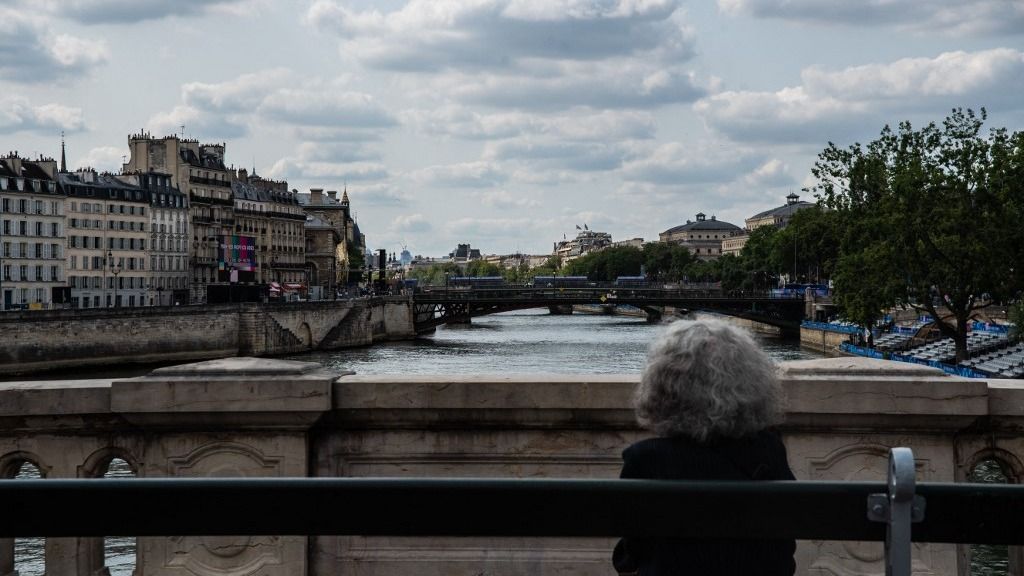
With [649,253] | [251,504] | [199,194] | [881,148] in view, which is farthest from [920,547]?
[649,253]

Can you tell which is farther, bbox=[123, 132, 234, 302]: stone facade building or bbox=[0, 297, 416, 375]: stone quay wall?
bbox=[123, 132, 234, 302]: stone facade building

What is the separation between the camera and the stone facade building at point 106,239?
69188mm

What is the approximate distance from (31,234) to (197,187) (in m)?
20.2

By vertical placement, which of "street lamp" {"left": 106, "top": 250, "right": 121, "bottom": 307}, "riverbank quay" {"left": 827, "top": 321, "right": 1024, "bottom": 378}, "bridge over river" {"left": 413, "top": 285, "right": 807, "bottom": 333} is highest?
"street lamp" {"left": 106, "top": 250, "right": 121, "bottom": 307}

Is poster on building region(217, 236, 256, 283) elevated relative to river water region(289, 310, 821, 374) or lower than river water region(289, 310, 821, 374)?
elevated

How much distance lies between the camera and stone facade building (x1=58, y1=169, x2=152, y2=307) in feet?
227

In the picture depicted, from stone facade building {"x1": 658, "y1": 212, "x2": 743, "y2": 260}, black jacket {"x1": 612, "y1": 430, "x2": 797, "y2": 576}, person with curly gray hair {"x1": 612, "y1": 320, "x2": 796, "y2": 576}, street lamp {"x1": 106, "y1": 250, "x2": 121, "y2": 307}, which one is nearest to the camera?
black jacket {"x1": 612, "y1": 430, "x2": 797, "y2": 576}

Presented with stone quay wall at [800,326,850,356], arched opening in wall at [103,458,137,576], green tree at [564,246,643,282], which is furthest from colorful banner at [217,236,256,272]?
green tree at [564,246,643,282]

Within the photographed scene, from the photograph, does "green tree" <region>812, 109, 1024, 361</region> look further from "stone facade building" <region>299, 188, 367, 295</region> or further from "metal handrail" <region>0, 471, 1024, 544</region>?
"stone facade building" <region>299, 188, 367, 295</region>

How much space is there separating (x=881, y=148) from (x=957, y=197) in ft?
13.7

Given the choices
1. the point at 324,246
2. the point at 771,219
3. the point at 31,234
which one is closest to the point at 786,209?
the point at 771,219

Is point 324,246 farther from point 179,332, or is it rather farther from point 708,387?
point 708,387

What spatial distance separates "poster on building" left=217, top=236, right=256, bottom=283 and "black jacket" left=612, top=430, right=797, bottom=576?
233ft

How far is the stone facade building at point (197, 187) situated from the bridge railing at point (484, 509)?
258 ft
